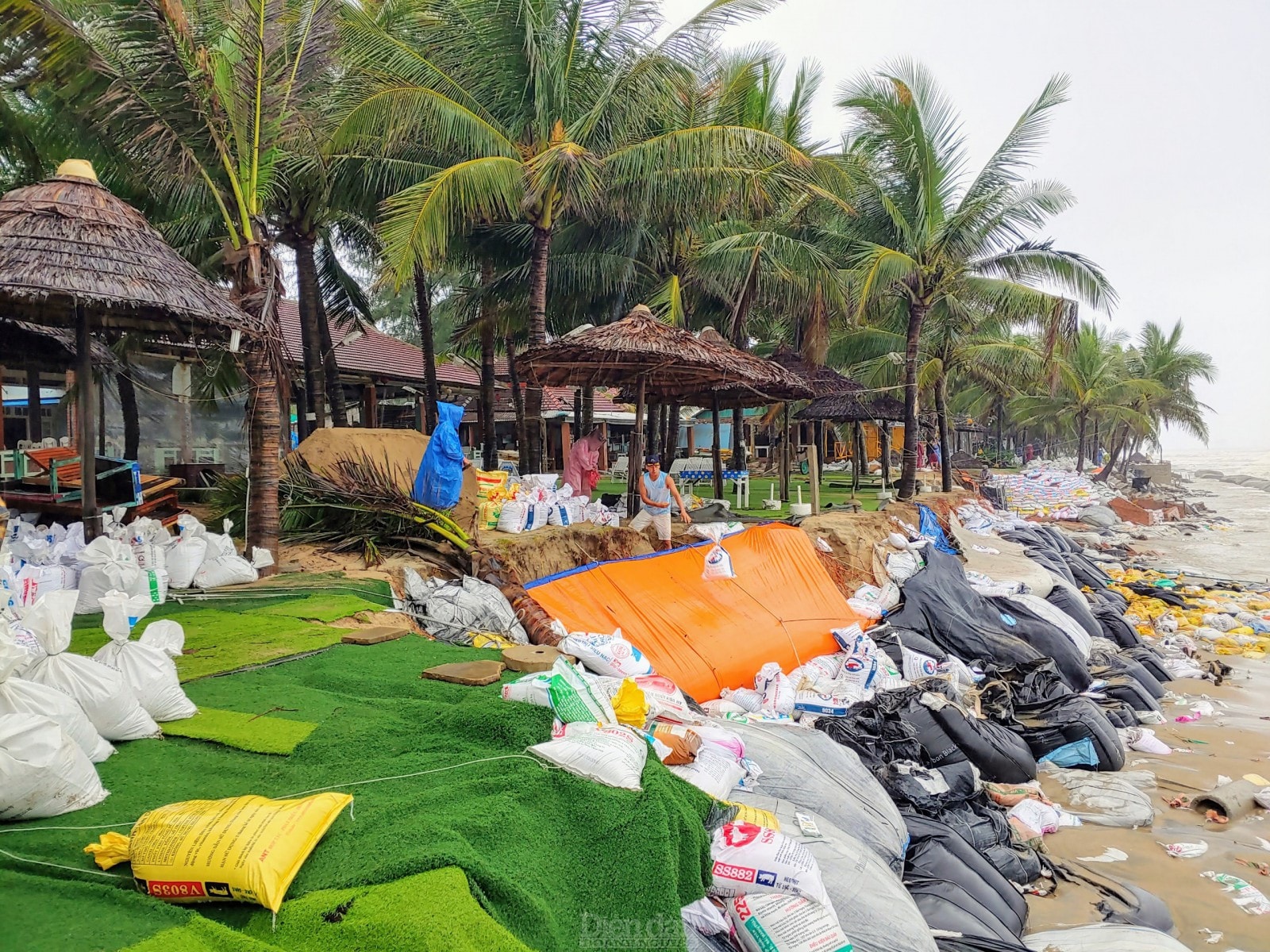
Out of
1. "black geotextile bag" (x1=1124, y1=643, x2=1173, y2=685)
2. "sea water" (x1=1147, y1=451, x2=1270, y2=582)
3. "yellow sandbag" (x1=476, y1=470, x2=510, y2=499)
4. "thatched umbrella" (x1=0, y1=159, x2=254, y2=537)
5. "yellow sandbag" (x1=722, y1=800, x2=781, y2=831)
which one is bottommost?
"sea water" (x1=1147, y1=451, x2=1270, y2=582)

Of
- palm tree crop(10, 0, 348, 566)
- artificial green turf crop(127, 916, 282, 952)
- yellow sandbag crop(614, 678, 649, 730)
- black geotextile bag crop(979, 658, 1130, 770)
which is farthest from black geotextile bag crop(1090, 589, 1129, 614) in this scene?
artificial green turf crop(127, 916, 282, 952)

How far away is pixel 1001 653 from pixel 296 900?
723cm

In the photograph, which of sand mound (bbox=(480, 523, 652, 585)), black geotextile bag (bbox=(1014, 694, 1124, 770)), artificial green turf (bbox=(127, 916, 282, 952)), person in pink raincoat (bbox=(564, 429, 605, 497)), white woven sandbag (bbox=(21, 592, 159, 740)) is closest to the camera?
artificial green turf (bbox=(127, 916, 282, 952))

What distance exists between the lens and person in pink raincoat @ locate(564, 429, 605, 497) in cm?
1023

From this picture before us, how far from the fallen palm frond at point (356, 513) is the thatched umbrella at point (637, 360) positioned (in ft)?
7.13

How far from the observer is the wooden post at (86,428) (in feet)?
19.0

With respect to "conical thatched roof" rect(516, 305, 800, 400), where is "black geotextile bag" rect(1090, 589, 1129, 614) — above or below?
below

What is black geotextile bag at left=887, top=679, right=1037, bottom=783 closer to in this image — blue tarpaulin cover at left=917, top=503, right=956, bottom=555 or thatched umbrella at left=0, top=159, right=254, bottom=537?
blue tarpaulin cover at left=917, top=503, right=956, bottom=555

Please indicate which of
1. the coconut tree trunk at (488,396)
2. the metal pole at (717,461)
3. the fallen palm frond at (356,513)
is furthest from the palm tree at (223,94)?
the coconut tree trunk at (488,396)

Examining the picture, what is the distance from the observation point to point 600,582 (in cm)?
682

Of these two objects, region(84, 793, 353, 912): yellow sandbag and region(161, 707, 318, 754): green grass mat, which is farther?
region(161, 707, 318, 754): green grass mat

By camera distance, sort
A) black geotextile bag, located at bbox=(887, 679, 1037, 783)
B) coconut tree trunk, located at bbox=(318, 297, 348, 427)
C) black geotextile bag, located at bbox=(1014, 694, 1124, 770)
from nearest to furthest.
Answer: black geotextile bag, located at bbox=(887, 679, 1037, 783)
black geotextile bag, located at bbox=(1014, 694, 1124, 770)
coconut tree trunk, located at bbox=(318, 297, 348, 427)

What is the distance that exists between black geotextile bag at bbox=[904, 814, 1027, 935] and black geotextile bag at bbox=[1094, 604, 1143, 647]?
671 cm

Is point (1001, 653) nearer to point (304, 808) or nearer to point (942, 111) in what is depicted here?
point (304, 808)
